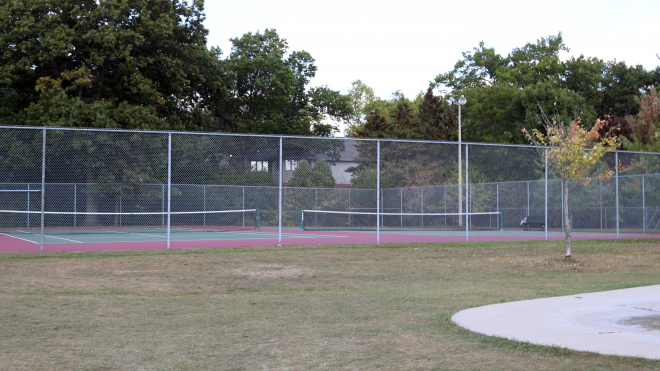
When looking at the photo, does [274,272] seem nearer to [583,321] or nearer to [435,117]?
[583,321]

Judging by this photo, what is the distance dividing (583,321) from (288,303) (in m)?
3.80

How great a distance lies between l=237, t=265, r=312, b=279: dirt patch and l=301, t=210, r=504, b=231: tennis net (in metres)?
→ 13.2

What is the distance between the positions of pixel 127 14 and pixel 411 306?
2770 cm

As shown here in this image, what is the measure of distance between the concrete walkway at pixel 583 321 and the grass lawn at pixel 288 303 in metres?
0.26

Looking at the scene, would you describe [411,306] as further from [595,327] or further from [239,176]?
[239,176]

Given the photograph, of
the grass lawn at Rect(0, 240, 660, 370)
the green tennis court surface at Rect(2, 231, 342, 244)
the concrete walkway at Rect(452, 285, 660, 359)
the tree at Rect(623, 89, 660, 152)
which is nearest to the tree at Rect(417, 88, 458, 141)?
the tree at Rect(623, 89, 660, 152)

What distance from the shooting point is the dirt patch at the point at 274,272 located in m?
11.5

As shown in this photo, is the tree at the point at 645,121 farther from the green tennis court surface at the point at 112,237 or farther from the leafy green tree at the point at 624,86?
the green tennis court surface at the point at 112,237

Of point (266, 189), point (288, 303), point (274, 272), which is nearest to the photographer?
point (288, 303)

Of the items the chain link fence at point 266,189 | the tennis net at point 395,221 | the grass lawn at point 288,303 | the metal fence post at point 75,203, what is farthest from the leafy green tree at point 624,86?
the metal fence post at point 75,203

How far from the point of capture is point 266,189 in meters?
26.8

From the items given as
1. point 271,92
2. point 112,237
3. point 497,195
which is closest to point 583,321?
point 112,237

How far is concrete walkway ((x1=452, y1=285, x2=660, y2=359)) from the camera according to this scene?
5152mm

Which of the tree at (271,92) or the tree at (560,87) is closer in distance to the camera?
the tree at (271,92)
